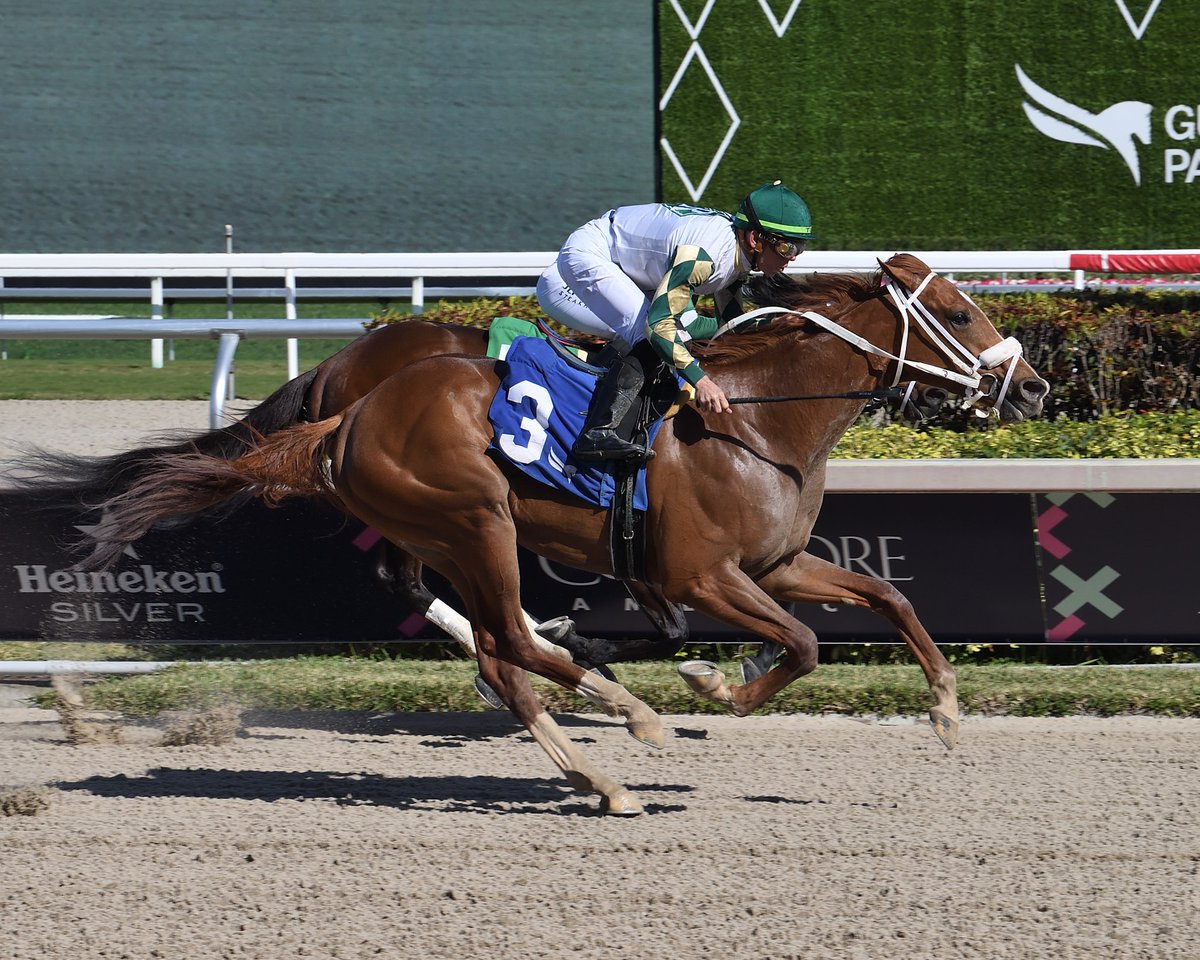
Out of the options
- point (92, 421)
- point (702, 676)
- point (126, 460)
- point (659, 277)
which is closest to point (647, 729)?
point (702, 676)

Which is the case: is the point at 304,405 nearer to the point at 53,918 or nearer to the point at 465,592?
the point at 465,592

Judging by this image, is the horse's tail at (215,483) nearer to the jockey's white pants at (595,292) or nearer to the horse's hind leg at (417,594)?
the horse's hind leg at (417,594)

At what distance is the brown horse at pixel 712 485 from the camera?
13.4 ft

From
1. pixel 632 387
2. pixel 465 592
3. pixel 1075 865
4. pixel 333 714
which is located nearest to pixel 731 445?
pixel 632 387

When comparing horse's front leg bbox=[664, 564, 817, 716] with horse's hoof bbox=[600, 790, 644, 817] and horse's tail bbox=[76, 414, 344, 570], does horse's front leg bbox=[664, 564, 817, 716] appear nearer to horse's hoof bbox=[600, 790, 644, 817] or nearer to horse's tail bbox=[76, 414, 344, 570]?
horse's hoof bbox=[600, 790, 644, 817]

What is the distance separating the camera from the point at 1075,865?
11.5 ft

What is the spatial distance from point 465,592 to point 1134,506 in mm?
2291

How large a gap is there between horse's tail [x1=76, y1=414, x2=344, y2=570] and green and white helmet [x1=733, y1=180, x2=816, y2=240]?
1.32 meters

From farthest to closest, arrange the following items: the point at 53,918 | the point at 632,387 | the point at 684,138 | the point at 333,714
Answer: the point at 684,138 < the point at 333,714 < the point at 632,387 < the point at 53,918

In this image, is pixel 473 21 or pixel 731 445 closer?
pixel 731 445

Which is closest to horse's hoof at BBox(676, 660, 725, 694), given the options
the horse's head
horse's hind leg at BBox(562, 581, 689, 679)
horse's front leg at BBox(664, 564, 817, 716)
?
horse's front leg at BBox(664, 564, 817, 716)

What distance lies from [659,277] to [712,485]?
2.04 feet

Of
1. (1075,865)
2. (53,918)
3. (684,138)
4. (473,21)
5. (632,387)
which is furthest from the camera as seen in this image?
(473,21)

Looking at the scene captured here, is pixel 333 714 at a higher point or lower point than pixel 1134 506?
lower
